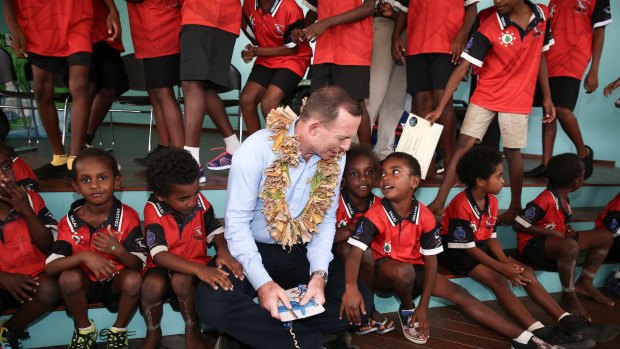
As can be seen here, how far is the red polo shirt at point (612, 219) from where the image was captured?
10.4 ft

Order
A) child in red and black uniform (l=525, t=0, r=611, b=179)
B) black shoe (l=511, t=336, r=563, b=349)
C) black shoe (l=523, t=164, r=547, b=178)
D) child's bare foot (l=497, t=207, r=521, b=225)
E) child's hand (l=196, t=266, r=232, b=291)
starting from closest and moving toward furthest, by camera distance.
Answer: child's hand (l=196, t=266, r=232, b=291)
black shoe (l=511, t=336, r=563, b=349)
child's bare foot (l=497, t=207, r=521, b=225)
child in red and black uniform (l=525, t=0, r=611, b=179)
black shoe (l=523, t=164, r=547, b=178)

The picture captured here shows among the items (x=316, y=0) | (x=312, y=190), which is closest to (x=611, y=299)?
(x=312, y=190)

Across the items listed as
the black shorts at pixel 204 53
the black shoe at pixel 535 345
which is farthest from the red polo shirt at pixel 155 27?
the black shoe at pixel 535 345

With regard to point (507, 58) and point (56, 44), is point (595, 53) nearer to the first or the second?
point (507, 58)

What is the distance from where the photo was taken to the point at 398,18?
3.33 m

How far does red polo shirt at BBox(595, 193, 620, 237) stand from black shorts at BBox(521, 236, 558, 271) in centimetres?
58

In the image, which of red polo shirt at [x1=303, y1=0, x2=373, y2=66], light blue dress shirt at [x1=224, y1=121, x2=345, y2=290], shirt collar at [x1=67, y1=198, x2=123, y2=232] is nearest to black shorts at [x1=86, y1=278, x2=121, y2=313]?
shirt collar at [x1=67, y1=198, x2=123, y2=232]

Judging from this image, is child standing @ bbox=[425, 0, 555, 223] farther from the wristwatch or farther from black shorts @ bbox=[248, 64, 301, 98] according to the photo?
the wristwatch

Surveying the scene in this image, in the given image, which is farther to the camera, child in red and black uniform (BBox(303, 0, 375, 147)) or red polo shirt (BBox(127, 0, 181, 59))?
child in red and black uniform (BBox(303, 0, 375, 147))

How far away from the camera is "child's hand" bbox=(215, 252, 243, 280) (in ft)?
6.32

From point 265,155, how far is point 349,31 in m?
1.39

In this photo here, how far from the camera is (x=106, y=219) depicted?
210 centimetres

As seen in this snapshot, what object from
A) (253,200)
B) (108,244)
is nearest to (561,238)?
(253,200)

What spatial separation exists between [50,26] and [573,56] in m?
3.45
